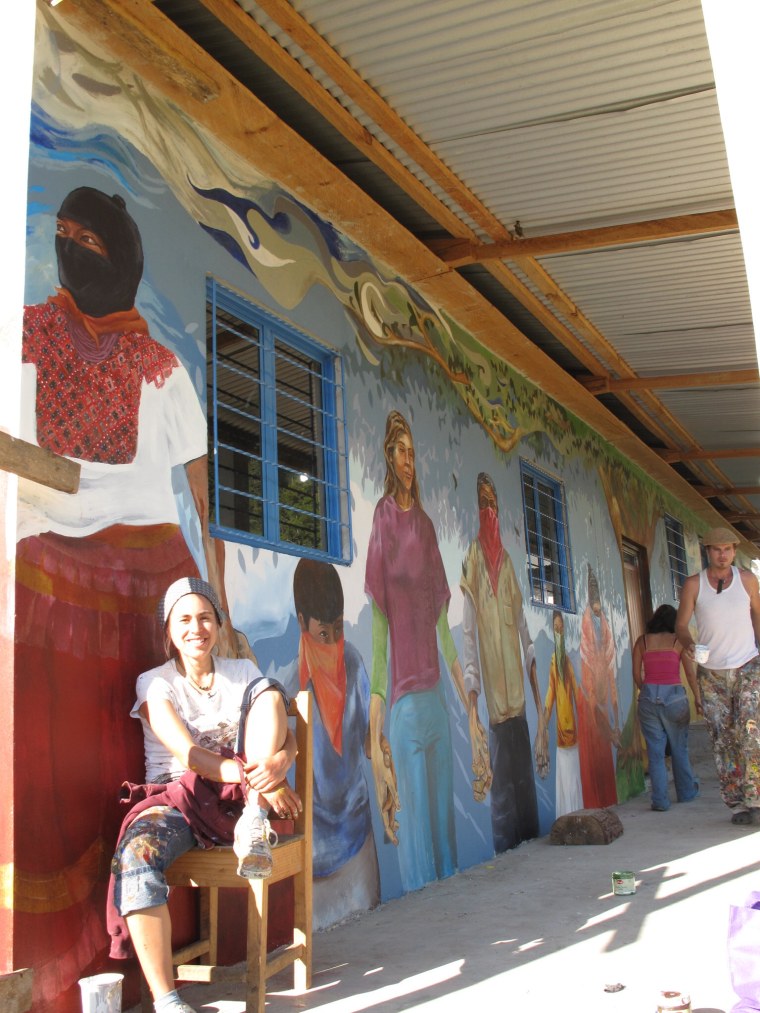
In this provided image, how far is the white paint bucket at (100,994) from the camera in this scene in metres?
2.71

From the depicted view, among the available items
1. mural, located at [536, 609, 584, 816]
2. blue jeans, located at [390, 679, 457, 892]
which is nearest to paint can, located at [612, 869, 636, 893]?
blue jeans, located at [390, 679, 457, 892]

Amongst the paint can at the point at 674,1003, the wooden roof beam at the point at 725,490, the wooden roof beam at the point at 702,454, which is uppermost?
the wooden roof beam at the point at 725,490

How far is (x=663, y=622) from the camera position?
8125 mm

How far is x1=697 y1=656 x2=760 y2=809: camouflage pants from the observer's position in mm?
6426

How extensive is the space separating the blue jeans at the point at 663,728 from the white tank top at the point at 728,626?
1.23 m

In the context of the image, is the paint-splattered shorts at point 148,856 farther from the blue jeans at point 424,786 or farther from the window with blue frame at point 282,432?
the blue jeans at point 424,786

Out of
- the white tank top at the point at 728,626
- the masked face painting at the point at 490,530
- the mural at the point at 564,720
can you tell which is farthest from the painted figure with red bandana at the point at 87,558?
the mural at the point at 564,720

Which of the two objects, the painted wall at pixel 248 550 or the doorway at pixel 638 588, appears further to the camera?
the doorway at pixel 638 588

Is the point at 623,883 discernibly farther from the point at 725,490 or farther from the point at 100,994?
the point at 725,490

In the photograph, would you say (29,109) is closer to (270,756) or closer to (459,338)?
(270,756)

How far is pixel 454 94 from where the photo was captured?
4629 mm

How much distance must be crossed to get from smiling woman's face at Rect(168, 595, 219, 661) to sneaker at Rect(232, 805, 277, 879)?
0.65 meters

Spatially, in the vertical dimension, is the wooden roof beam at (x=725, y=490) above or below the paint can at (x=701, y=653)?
above

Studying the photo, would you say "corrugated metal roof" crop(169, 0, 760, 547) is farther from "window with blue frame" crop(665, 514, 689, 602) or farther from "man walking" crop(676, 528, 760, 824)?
"window with blue frame" crop(665, 514, 689, 602)
